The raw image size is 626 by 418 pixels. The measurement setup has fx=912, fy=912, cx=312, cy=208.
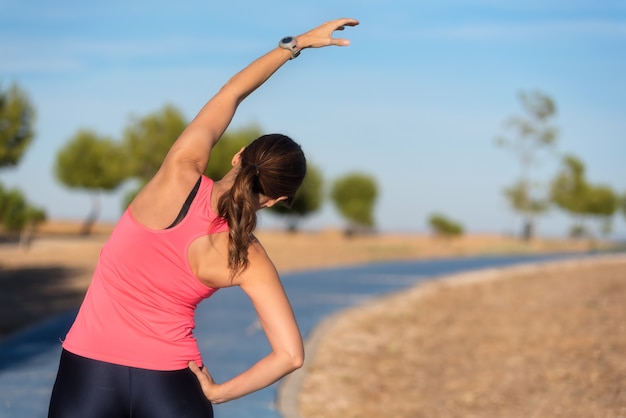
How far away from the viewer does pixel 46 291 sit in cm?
1752

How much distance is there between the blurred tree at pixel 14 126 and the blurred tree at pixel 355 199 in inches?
1247

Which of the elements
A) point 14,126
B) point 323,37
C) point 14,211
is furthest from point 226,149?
point 323,37

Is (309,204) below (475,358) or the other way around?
below

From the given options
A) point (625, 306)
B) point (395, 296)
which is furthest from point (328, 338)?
point (395, 296)

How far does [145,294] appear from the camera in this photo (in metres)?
2.65

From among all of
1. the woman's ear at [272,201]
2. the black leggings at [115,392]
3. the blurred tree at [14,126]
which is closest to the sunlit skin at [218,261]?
the woman's ear at [272,201]

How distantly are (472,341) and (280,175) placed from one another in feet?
34.9

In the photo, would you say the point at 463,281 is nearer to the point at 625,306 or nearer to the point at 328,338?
the point at 625,306

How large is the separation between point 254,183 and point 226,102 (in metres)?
0.34

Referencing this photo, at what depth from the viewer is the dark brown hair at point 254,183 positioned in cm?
258

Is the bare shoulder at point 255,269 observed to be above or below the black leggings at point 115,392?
above

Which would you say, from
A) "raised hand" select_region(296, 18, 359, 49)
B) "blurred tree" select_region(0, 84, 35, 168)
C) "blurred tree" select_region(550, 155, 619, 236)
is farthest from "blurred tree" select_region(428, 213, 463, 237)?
"raised hand" select_region(296, 18, 359, 49)

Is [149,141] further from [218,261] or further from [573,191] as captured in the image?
[218,261]

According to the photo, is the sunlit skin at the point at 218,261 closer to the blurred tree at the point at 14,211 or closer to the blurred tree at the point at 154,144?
the blurred tree at the point at 14,211
